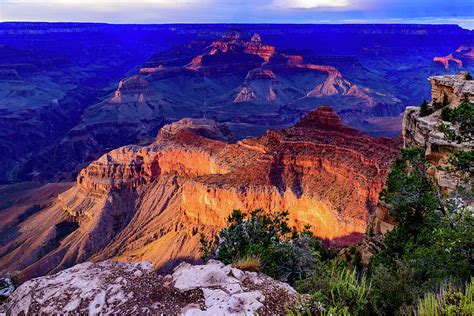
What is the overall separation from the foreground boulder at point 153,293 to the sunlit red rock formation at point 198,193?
27435 mm

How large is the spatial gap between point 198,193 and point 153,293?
1479 inches

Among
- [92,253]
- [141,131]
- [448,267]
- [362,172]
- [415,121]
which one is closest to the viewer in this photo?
[448,267]

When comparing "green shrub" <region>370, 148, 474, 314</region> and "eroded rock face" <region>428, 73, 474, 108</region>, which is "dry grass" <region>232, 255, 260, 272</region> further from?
"eroded rock face" <region>428, 73, 474, 108</region>

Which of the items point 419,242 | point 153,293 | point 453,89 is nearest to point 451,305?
point 153,293

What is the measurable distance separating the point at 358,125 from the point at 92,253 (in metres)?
118

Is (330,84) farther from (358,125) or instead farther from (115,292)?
(115,292)

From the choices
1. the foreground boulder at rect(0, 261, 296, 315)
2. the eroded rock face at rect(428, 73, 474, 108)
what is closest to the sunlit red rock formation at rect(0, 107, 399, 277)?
the eroded rock face at rect(428, 73, 474, 108)

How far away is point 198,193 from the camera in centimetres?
4956

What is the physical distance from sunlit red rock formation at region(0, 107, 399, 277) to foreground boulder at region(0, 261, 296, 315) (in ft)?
90.0

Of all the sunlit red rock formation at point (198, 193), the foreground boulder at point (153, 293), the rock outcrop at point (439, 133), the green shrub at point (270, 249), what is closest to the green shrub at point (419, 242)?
the rock outcrop at point (439, 133)

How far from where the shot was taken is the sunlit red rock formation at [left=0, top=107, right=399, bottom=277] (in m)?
42.4

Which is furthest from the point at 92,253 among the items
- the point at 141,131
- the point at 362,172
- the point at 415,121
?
the point at 141,131

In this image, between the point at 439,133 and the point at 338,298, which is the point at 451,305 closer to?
the point at 338,298

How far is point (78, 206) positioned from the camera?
6512cm
